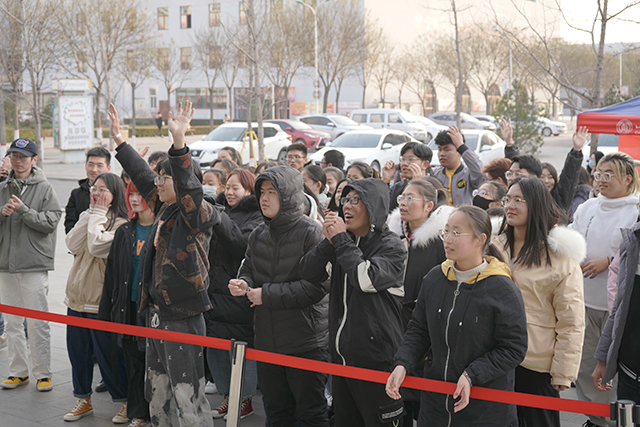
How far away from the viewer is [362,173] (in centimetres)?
683

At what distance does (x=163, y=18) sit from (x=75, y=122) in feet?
114

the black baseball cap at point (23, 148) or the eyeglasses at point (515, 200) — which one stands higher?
the black baseball cap at point (23, 148)

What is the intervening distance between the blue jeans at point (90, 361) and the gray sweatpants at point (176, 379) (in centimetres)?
96

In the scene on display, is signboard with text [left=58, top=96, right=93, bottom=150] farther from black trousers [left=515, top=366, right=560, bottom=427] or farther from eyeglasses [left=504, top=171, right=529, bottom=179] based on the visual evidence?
black trousers [left=515, top=366, right=560, bottom=427]

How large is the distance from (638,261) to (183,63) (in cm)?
5516

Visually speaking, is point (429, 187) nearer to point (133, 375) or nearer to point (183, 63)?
point (133, 375)

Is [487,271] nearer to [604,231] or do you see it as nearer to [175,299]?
[175,299]

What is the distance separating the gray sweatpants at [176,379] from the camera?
426 cm

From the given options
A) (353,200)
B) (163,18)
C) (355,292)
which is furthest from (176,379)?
(163,18)

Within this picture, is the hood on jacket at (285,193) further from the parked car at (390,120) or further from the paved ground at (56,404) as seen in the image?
the parked car at (390,120)

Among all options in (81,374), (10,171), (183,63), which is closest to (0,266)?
(10,171)

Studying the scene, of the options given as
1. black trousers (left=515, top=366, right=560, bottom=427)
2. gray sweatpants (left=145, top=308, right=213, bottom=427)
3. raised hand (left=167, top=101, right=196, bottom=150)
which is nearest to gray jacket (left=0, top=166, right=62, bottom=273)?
gray sweatpants (left=145, top=308, right=213, bottom=427)

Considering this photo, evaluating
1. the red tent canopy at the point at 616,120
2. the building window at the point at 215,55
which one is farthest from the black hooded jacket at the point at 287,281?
the building window at the point at 215,55

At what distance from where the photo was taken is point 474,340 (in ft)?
10.6
